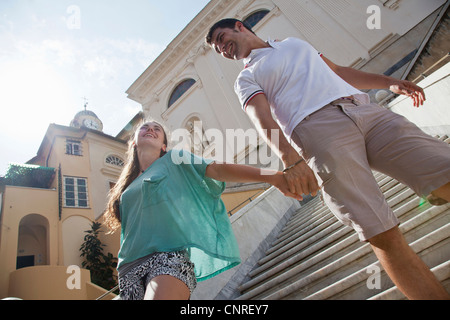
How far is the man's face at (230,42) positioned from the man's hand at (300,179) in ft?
3.76

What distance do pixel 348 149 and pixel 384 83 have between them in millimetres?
947

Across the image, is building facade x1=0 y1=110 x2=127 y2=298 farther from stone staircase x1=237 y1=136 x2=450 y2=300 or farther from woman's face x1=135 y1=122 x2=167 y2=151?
woman's face x1=135 y1=122 x2=167 y2=151

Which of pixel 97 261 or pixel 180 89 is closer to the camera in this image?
pixel 97 261

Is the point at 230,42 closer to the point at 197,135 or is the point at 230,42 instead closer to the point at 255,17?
the point at 197,135

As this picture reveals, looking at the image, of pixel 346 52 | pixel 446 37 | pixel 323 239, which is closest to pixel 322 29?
pixel 346 52

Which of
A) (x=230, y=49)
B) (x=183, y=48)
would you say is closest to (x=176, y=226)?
(x=230, y=49)

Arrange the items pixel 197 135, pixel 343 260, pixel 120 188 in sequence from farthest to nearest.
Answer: pixel 197 135
pixel 343 260
pixel 120 188

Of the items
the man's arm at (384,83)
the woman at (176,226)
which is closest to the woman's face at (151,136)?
the woman at (176,226)

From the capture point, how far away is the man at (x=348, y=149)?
1206 millimetres

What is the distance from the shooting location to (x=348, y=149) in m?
1.34

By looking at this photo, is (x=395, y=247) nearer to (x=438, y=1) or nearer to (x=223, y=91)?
(x=438, y=1)

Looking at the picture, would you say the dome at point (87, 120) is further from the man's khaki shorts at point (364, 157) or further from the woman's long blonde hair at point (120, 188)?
the man's khaki shorts at point (364, 157)

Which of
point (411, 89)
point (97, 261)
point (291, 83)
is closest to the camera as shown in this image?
point (291, 83)

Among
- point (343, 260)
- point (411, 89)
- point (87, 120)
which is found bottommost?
point (343, 260)
